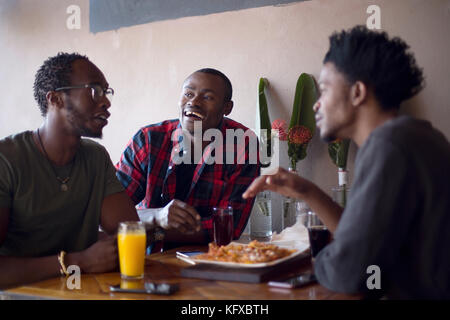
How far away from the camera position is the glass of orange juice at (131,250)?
1.36 m

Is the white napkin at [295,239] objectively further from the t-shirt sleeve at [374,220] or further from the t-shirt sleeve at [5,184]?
the t-shirt sleeve at [5,184]

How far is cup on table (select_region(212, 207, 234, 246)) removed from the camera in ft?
5.72

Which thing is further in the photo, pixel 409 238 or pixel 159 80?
pixel 159 80

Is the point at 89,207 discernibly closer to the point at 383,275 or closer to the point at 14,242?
the point at 14,242

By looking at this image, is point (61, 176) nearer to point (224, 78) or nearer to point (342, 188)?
point (224, 78)

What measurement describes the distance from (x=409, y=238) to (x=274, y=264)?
38 centimetres

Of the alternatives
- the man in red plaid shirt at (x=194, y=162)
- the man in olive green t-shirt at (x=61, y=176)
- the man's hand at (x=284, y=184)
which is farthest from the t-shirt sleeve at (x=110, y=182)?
the man's hand at (x=284, y=184)

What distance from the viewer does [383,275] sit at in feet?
3.84

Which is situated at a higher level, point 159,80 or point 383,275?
point 159,80

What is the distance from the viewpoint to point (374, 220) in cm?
109

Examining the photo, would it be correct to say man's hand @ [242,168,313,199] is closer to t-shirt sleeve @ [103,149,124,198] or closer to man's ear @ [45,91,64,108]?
t-shirt sleeve @ [103,149,124,198]

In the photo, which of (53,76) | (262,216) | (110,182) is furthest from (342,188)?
(53,76)

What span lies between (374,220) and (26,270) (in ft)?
3.35
